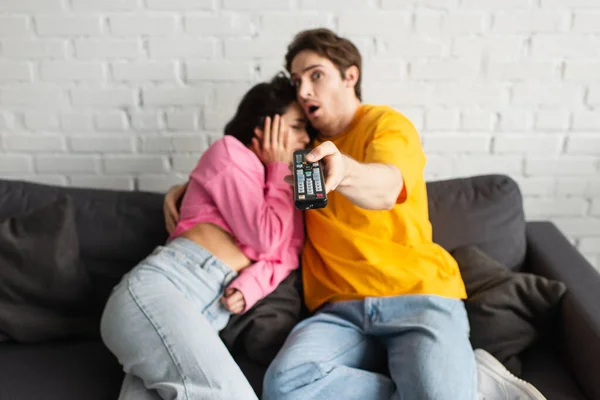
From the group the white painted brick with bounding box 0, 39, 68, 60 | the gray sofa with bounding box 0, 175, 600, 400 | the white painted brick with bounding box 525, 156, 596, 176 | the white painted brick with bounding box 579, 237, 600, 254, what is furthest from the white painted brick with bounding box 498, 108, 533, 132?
the white painted brick with bounding box 0, 39, 68, 60

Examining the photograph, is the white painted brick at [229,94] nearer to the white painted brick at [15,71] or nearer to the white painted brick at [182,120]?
the white painted brick at [182,120]

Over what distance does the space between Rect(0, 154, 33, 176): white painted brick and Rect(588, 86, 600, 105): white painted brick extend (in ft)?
5.75

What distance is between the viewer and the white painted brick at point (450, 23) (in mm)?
1765

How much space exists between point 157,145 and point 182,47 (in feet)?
1.05

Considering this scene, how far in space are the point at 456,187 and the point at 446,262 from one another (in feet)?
1.04

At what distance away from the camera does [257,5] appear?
1.77 m

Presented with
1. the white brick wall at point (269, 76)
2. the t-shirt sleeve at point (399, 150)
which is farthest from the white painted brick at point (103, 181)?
the t-shirt sleeve at point (399, 150)

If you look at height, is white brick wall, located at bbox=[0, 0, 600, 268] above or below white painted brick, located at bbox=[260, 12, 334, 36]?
below

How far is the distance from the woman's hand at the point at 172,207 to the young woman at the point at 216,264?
0.06ft

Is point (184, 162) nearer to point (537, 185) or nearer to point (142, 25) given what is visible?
point (142, 25)

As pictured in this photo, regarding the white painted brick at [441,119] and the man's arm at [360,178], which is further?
the white painted brick at [441,119]

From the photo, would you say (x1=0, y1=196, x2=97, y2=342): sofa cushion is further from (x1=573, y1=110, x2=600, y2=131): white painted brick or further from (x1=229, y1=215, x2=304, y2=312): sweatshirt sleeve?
(x1=573, y1=110, x2=600, y2=131): white painted brick

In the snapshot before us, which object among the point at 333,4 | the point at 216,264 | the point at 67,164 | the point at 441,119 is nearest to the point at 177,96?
the point at 67,164

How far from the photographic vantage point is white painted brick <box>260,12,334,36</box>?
1.78m
